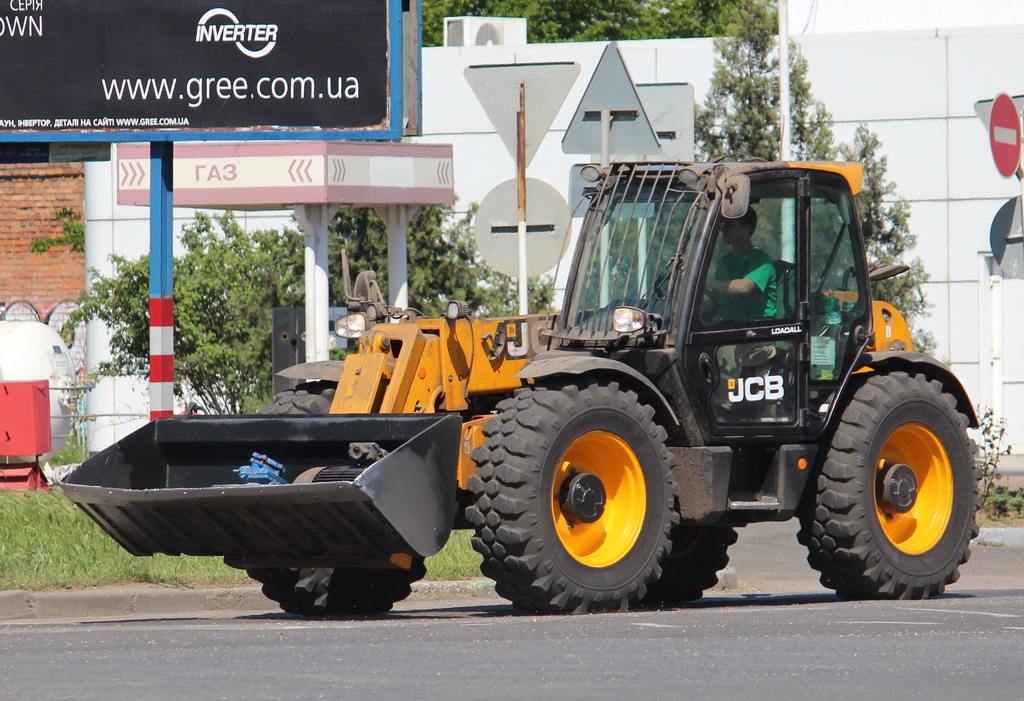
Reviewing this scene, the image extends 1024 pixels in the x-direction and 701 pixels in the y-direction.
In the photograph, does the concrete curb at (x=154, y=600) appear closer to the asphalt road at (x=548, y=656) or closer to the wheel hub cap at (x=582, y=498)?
the asphalt road at (x=548, y=656)

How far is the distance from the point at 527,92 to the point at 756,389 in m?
3.81

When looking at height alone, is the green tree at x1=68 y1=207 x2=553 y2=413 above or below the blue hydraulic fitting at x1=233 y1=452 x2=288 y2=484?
above

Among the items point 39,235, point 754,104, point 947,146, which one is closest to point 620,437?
point 754,104

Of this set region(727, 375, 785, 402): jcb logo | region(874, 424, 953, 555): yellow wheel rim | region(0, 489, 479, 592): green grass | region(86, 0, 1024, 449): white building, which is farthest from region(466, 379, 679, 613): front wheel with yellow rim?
region(86, 0, 1024, 449): white building

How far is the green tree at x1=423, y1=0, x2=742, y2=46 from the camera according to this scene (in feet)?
145

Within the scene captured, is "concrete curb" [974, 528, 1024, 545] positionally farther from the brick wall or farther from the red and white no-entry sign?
the brick wall

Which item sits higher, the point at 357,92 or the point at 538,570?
the point at 357,92

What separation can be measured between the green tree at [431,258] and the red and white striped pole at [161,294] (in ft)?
32.5

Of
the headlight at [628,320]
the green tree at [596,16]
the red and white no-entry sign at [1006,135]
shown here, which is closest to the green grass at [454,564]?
the headlight at [628,320]

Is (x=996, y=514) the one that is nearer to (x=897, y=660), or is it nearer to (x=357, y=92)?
(x=357, y=92)

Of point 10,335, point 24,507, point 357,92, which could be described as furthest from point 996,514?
point 10,335

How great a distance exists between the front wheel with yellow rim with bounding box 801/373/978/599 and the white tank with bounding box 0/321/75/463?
38.5ft

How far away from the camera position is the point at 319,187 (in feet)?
68.3

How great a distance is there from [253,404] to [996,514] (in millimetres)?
10028
